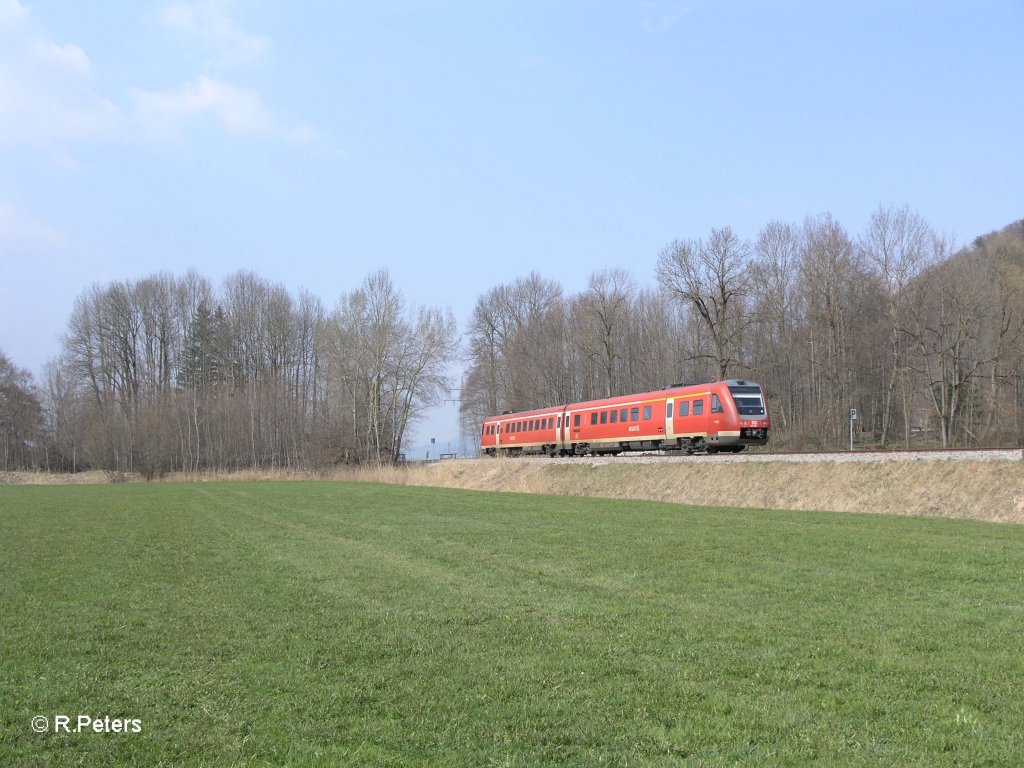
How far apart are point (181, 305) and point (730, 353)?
50467 mm

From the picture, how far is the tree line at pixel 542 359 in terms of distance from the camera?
45.4 meters

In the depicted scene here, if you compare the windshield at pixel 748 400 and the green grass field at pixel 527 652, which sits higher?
the windshield at pixel 748 400

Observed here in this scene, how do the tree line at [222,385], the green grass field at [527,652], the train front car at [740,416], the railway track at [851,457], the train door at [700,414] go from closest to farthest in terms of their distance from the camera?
the green grass field at [527,652] → the railway track at [851,457] → the train front car at [740,416] → the train door at [700,414] → the tree line at [222,385]

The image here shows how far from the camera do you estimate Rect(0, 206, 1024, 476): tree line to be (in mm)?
45438

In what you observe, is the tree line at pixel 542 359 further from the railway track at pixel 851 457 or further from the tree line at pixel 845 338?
the railway track at pixel 851 457

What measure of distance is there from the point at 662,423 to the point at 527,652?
2765 centimetres

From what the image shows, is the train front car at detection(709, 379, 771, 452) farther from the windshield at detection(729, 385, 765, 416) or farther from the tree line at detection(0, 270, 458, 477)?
the tree line at detection(0, 270, 458, 477)

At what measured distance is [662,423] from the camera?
1331 inches

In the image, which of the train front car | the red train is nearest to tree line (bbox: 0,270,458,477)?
the red train

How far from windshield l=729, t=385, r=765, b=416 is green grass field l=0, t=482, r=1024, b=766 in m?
15.9

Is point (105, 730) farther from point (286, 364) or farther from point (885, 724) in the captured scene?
point (286, 364)

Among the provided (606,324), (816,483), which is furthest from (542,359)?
(816,483)

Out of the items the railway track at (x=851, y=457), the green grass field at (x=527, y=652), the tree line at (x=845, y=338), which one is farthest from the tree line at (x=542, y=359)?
the green grass field at (x=527, y=652)

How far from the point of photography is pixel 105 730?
5.07 meters
